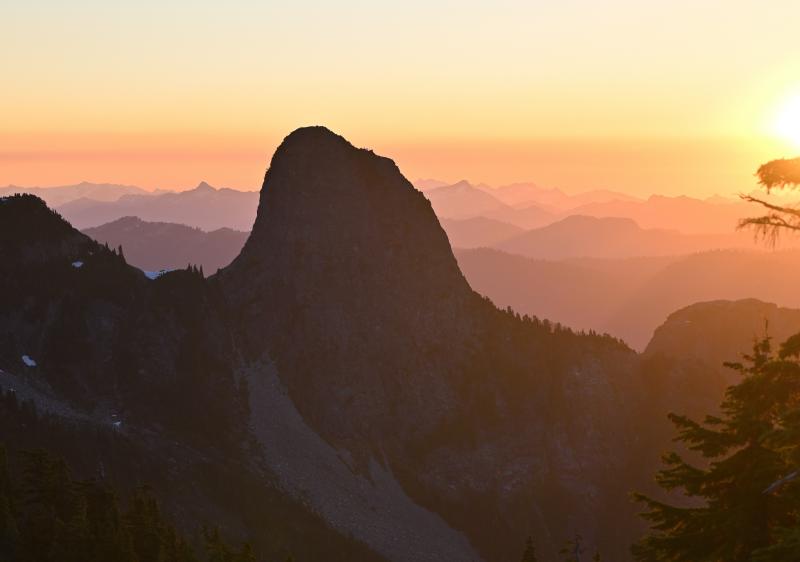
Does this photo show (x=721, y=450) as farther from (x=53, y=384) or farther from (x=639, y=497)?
(x=53, y=384)

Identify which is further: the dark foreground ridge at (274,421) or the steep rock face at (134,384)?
the dark foreground ridge at (274,421)

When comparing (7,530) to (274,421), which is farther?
(274,421)

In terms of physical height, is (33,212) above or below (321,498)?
above

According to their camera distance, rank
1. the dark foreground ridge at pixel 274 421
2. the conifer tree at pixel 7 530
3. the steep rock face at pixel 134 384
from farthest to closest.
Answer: the dark foreground ridge at pixel 274 421
the steep rock face at pixel 134 384
the conifer tree at pixel 7 530

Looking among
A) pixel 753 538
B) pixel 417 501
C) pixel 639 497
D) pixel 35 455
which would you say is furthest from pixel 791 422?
pixel 417 501

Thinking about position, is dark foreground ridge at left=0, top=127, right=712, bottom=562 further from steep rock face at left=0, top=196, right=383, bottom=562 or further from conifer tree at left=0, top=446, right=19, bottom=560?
conifer tree at left=0, top=446, right=19, bottom=560

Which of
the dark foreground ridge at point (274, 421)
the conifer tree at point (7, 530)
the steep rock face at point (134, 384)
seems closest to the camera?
the conifer tree at point (7, 530)

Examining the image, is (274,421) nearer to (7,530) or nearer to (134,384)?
(134,384)

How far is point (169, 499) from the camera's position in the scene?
129000 millimetres

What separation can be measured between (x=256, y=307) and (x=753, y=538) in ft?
582

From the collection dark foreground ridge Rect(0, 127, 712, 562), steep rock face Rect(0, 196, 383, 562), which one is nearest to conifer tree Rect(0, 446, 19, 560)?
steep rock face Rect(0, 196, 383, 562)

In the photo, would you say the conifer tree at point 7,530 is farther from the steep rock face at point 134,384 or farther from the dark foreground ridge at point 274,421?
the dark foreground ridge at point 274,421

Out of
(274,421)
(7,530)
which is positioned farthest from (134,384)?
(7,530)

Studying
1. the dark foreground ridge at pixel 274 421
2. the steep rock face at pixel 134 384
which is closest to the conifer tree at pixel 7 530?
the steep rock face at pixel 134 384
